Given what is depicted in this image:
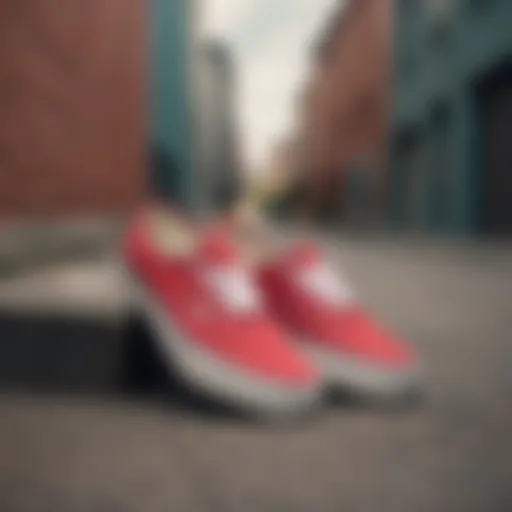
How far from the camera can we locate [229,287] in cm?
44

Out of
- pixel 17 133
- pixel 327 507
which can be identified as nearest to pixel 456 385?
pixel 327 507

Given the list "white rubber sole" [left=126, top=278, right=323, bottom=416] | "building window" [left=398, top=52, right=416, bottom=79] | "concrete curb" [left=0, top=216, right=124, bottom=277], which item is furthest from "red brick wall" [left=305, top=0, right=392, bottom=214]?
"concrete curb" [left=0, top=216, right=124, bottom=277]

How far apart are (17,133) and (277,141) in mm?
296

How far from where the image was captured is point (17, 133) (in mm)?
634

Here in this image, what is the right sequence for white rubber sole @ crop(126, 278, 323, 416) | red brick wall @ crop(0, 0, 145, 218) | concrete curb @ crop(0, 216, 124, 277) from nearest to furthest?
1. white rubber sole @ crop(126, 278, 323, 416)
2. red brick wall @ crop(0, 0, 145, 218)
3. concrete curb @ crop(0, 216, 124, 277)

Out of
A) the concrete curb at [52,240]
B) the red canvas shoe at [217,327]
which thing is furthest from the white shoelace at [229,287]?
the concrete curb at [52,240]

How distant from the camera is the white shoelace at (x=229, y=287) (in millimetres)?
440

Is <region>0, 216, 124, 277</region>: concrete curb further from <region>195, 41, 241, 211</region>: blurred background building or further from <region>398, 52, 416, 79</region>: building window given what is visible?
<region>398, 52, 416, 79</region>: building window

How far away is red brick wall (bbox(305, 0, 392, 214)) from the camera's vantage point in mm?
426

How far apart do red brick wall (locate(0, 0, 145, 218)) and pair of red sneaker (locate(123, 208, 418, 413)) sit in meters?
0.13

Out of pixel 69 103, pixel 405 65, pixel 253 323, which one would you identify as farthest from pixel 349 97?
pixel 69 103

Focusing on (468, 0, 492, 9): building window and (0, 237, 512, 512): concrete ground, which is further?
(468, 0, 492, 9): building window

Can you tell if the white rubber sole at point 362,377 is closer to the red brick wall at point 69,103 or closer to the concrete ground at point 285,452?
the concrete ground at point 285,452

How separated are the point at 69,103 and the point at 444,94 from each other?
380 mm
